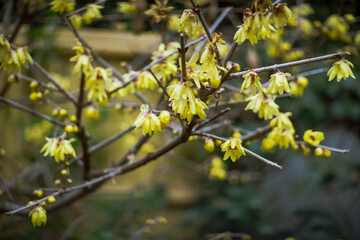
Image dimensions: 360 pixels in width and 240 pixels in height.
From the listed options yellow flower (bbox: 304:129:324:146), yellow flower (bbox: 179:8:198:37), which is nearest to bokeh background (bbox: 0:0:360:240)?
yellow flower (bbox: 304:129:324:146)

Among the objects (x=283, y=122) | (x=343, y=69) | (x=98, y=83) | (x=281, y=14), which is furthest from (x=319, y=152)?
(x=98, y=83)

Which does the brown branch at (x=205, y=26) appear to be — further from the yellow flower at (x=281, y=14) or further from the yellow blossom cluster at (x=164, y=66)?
the yellow blossom cluster at (x=164, y=66)

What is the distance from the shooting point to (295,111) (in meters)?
2.13

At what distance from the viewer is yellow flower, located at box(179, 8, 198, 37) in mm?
A: 744

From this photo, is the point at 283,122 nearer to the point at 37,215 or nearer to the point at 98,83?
the point at 98,83

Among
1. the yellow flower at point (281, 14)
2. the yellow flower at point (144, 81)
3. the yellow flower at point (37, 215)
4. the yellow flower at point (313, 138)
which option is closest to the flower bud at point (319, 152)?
the yellow flower at point (313, 138)

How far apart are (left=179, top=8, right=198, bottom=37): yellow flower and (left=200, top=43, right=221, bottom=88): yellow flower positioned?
2.7 inches

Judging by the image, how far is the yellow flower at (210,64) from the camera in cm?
71

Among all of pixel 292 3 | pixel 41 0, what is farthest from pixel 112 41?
pixel 292 3

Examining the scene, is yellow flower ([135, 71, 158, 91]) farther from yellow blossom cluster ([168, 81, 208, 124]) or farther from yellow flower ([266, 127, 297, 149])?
yellow flower ([266, 127, 297, 149])

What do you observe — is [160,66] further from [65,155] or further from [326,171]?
[326,171]

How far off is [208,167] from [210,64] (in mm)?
1051

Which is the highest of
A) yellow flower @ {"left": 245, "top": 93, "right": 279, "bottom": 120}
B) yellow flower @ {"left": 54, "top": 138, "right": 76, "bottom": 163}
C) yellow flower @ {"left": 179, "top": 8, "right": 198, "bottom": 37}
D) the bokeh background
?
yellow flower @ {"left": 179, "top": 8, "right": 198, "bottom": 37}

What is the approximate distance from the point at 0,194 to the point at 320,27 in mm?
1539
